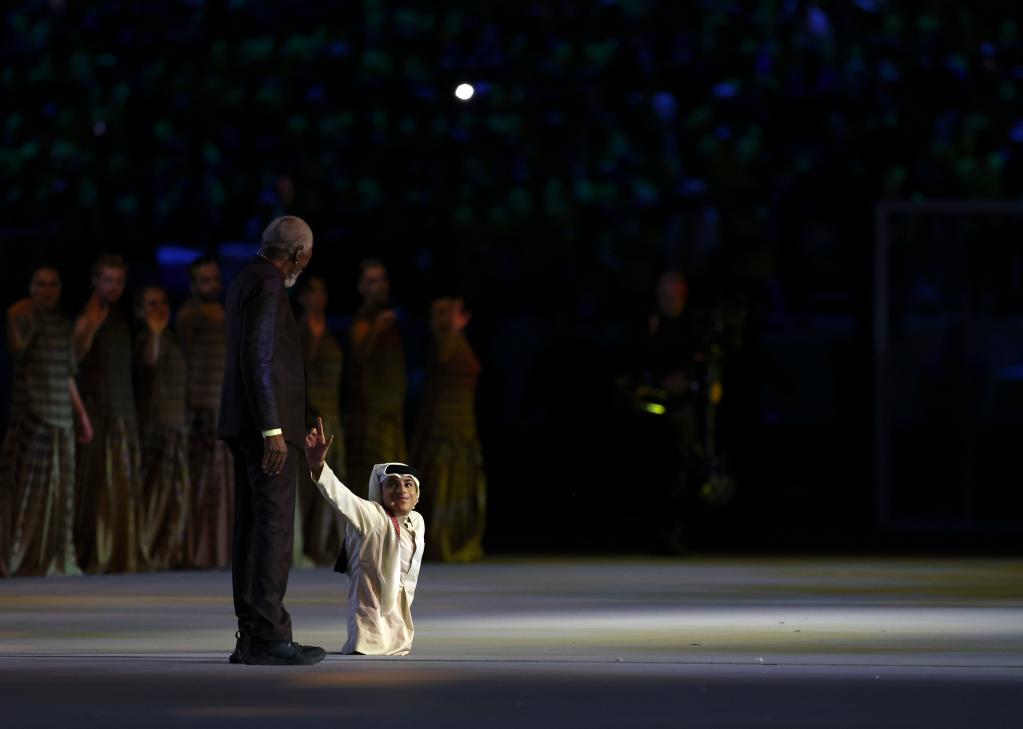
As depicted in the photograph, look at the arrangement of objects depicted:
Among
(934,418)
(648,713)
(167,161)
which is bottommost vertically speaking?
(648,713)

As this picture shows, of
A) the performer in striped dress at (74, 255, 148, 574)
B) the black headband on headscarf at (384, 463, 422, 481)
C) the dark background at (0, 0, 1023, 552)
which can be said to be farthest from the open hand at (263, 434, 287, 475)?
the dark background at (0, 0, 1023, 552)

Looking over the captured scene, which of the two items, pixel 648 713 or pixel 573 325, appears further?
pixel 573 325

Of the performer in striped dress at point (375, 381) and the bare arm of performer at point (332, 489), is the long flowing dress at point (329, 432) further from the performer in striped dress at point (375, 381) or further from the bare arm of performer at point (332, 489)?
the bare arm of performer at point (332, 489)

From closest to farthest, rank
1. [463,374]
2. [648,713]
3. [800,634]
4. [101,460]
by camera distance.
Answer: [648,713], [800,634], [101,460], [463,374]

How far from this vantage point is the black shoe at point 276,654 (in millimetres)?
11414

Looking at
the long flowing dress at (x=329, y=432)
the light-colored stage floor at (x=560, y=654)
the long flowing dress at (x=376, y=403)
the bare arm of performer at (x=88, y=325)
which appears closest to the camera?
the light-colored stage floor at (x=560, y=654)

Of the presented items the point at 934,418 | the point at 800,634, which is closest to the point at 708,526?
the point at 934,418

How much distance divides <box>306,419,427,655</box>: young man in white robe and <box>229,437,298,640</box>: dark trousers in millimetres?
264

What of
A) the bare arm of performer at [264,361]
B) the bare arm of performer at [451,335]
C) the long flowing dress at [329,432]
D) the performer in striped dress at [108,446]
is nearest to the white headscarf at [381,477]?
the bare arm of performer at [264,361]

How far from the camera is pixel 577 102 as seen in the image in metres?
23.3

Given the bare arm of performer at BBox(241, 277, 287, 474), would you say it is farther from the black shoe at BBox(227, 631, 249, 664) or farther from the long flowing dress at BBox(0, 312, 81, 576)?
the long flowing dress at BBox(0, 312, 81, 576)

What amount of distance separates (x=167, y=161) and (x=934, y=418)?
18.9 ft

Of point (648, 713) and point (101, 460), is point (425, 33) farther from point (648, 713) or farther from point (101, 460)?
point (648, 713)

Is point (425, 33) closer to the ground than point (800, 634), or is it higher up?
higher up
